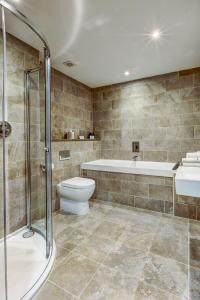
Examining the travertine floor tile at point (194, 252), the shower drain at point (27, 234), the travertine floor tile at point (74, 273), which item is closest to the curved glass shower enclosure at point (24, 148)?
the shower drain at point (27, 234)

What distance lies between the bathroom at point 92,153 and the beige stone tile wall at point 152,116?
0.02 metres

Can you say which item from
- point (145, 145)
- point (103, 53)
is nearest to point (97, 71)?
point (103, 53)

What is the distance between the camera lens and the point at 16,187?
76.0 inches

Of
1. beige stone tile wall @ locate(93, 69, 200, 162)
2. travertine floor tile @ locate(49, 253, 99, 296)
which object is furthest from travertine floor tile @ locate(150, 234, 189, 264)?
beige stone tile wall @ locate(93, 69, 200, 162)

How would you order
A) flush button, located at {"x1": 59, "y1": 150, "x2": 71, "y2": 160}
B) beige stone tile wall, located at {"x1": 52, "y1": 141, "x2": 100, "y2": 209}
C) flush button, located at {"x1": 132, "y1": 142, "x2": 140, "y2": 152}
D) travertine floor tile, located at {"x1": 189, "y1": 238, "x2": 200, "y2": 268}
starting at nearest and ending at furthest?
1. travertine floor tile, located at {"x1": 189, "y1": 238, "x2": 200, "y2": 268}
2. beige stone tile wall, located at {"x1": 52, "y1": 141, "x2": 100, "y2": 209}
3. flush button, located at {"x1": 59, "y1": 150, "x2": 71, "y2": 160}
4. flush button, located at {"x1": 132, "y1": 142, "x2": 140, "y2": 152}

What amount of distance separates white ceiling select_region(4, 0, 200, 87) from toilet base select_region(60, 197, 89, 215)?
2.16 m

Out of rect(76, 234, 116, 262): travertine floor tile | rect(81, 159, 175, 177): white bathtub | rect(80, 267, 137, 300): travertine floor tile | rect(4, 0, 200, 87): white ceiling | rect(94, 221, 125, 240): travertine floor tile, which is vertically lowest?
rect(80, 267, 137, 300): travertine floor tile

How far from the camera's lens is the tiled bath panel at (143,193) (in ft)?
7.57

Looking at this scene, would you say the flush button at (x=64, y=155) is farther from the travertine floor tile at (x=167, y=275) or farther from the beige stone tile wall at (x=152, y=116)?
the travertine floor tile at (x=167, y=275)

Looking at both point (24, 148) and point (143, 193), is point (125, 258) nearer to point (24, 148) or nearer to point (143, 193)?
point (143, 193)

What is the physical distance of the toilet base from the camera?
249 centimetres

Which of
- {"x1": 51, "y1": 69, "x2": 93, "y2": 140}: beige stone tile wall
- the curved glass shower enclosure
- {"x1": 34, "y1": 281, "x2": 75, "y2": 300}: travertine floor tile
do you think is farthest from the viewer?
{"x1": 51, "y1": 69, "x2": 93, "y2": 140}: beige stone tile wall

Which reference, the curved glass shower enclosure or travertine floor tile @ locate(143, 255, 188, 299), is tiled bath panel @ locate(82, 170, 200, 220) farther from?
the curved glass shower enclosure

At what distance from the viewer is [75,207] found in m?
2.50
